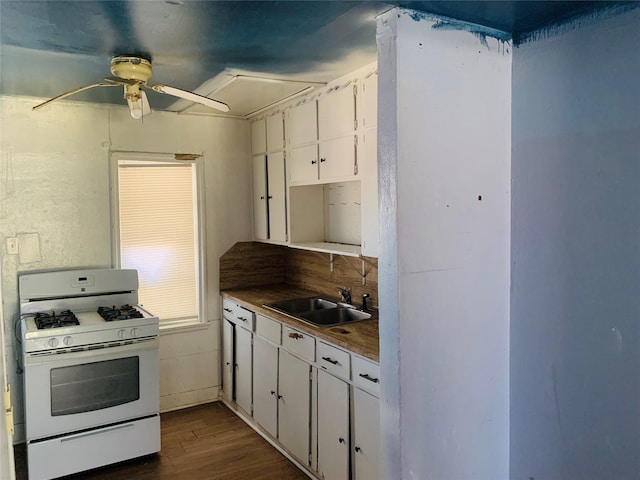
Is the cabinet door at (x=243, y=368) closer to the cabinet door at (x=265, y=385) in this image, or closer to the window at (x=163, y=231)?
the cabinet door at (x=265, y=385)

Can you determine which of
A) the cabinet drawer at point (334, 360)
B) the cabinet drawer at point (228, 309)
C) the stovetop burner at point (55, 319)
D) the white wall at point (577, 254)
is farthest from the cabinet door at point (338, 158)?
the stovetop burner at point (55, 319)

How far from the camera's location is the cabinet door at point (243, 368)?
3669mm

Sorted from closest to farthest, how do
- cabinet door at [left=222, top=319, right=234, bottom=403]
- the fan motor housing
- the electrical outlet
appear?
1. the fan motor housing
2. the electrical outlet
3. cabinet door at [left=222, top=319, right=234, bottom=403]

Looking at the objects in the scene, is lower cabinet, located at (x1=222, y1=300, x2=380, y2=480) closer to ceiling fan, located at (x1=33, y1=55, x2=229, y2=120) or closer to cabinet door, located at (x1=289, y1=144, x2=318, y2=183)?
cabinet door, located at (x1=289, y1=144, x2=318, y2=183)

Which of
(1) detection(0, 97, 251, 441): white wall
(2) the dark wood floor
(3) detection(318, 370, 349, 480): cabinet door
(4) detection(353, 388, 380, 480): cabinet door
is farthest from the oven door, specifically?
(4) detection(353, 388, 380, 480): cabinet door

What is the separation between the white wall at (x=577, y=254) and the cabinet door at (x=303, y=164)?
1652 mm

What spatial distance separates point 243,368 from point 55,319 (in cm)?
130

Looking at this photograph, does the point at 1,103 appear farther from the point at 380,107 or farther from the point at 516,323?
the point at 516,323

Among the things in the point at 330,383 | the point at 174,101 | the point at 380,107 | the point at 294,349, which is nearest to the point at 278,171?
the point at 174,101

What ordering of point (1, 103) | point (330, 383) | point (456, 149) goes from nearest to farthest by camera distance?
point (456, 149) → point (330, 383) → point (1, 103)

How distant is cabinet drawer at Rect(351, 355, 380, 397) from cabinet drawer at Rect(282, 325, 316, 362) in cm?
40

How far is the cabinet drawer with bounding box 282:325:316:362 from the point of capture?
287 centimetres

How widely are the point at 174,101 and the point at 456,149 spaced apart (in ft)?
7.90

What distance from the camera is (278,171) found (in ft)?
12.4
